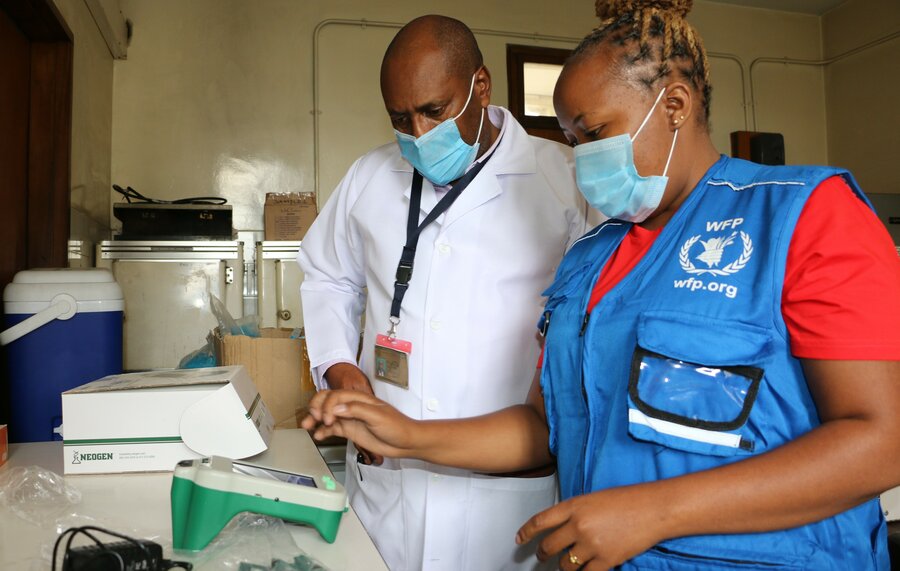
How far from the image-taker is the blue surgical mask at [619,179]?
97 centimetres

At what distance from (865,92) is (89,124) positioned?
15.0 feet

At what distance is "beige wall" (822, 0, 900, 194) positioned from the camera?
4.27 meters

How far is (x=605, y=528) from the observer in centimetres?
78

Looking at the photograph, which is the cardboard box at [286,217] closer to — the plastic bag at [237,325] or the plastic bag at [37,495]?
the plastic bag at [237,325]

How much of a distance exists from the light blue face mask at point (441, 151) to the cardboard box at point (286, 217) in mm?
2136

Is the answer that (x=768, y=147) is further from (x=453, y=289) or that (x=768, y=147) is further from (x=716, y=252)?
(x=716, y=252)

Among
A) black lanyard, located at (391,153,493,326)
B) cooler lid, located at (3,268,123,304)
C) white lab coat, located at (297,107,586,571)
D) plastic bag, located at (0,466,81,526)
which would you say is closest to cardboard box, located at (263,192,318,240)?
cooler lid, located at (3,268,123,304)

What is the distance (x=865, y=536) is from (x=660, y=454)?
0.24 metres

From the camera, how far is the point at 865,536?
78 cm

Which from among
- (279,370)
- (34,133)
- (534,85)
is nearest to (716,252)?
(279,370)

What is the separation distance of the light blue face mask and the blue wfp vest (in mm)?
652


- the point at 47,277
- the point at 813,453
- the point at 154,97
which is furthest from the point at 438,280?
the point at 154,97

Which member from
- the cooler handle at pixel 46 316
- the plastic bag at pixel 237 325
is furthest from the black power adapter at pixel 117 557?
the plastic bag at pixel 237 325

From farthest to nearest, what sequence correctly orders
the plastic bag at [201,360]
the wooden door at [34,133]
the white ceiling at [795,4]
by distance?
the white ceiling at [795,4]
the plastic bag at [201,360]
the wooden door at [34,133]
